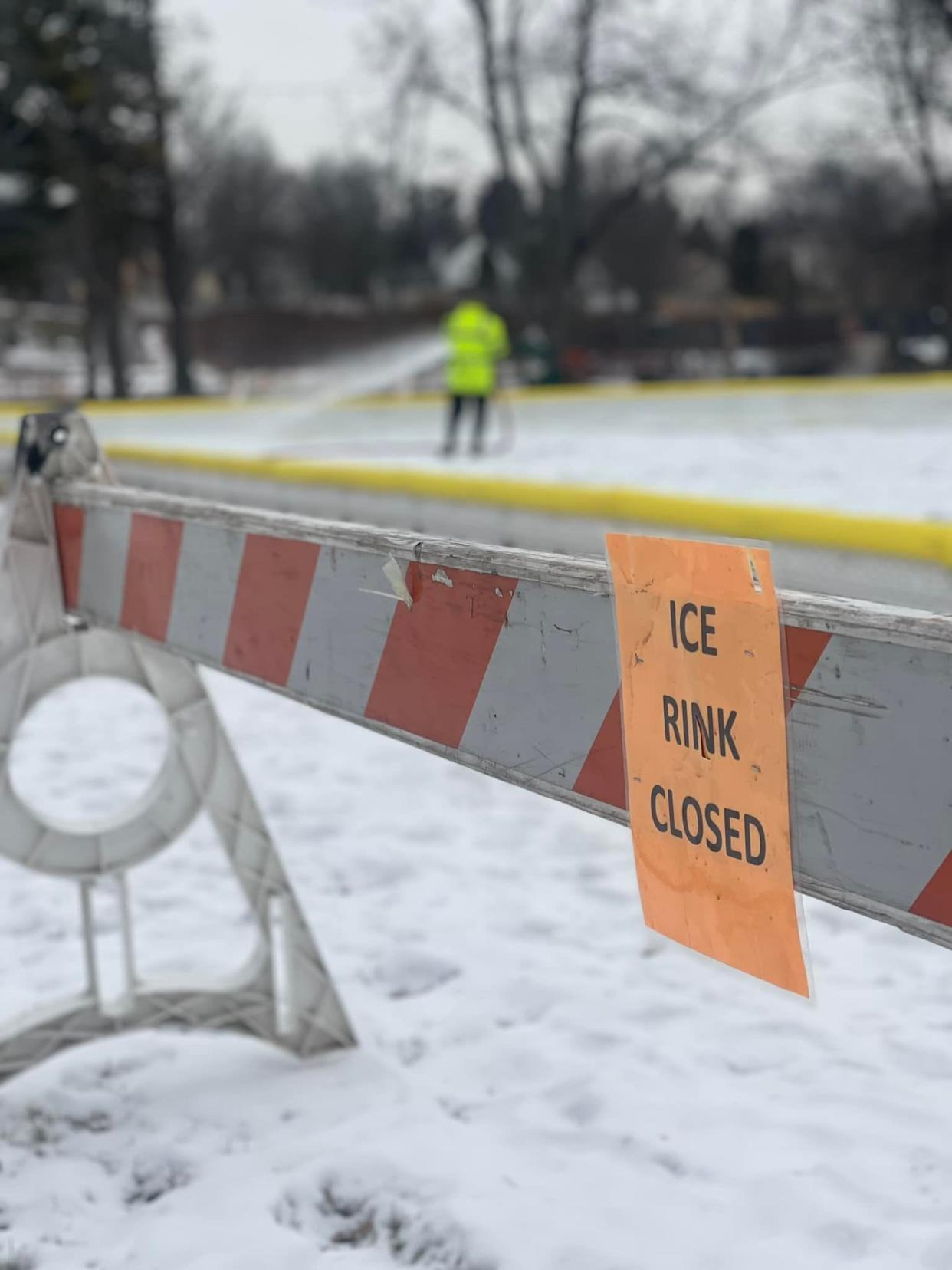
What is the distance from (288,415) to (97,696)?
17.0 metres

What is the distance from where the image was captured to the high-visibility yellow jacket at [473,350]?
1589 cm

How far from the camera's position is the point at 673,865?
5.28 feet

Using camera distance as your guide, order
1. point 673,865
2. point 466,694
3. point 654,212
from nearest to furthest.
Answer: point 673,865 < point 466,694 < point 654,212

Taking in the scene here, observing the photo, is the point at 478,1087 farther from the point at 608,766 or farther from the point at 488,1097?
the point at 608,766

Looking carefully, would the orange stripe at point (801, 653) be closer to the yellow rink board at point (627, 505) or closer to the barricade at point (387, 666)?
the barricade at point (387, 666)

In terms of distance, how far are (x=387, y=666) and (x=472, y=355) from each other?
14458mm

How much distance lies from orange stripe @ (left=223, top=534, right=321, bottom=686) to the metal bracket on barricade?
0.45 m

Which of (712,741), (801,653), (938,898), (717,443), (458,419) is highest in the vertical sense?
(458,419)

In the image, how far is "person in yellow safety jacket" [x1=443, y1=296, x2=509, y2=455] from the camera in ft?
52.2

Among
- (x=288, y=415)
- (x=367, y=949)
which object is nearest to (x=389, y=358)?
(x=288, y=415)

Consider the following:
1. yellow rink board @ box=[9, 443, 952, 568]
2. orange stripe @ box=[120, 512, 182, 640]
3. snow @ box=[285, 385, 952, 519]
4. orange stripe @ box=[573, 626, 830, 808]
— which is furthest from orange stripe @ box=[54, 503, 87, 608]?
snow @ box=[285, 385, 952, 519]

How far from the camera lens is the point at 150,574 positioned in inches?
98.7

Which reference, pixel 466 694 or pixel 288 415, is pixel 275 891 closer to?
pixel 466 694

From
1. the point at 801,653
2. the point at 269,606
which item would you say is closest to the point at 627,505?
the point at 269,606
